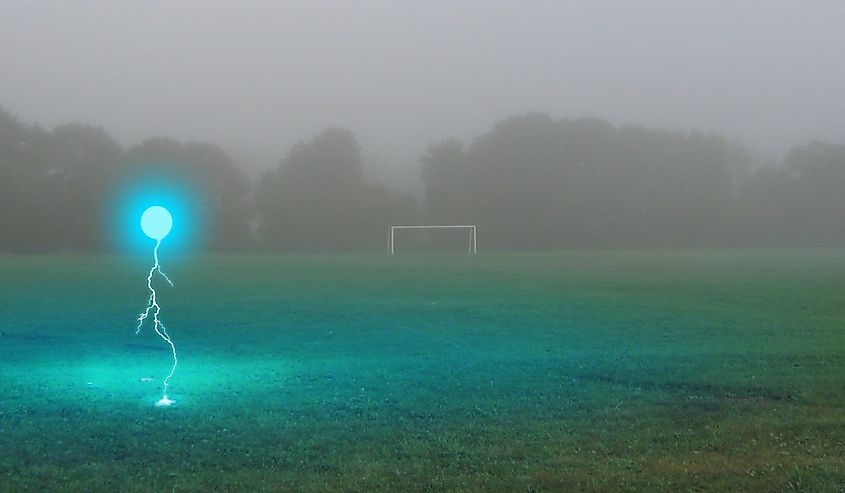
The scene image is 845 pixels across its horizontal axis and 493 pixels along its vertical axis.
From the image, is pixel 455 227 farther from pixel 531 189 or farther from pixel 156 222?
pixel 156 222

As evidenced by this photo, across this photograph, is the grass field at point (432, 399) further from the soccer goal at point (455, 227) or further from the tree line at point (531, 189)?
the tree line at point (531, 189)

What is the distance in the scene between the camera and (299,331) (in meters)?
10.3

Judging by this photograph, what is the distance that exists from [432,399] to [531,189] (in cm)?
4945

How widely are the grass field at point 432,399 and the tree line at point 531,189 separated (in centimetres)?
3799

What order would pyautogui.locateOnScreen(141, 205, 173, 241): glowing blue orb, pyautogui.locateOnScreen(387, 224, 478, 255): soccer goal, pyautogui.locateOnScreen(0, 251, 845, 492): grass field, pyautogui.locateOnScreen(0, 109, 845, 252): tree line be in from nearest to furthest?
pyautogui.locateOnScreen(0, 251, 845, 492): grass field < pyautogui.locateOnScreen(141, 205, 173, 241): glowing blue orb < pyautogui.locateOnScreen(387, 224, 478, 255): soccer goal < pyautogui.locateOnScreen(0, 109, 845, 252): tree line

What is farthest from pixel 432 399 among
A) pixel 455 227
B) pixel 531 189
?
pixel 531 189

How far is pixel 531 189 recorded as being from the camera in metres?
54.6

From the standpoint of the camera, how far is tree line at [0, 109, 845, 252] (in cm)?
4938

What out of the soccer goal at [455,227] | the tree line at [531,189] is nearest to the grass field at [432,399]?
the soccer goal at [455,227]

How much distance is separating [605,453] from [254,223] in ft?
155

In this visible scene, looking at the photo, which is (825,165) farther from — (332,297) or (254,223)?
(332,297)

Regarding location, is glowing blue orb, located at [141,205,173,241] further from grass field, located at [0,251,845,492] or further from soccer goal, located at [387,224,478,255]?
soccer goal, located at [387,224,478,255]

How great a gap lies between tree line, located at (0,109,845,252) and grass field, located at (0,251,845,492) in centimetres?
3799

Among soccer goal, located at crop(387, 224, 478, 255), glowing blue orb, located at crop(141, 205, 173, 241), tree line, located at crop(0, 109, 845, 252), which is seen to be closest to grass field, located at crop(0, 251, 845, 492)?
glowing blue orb, located at crop(141, 205, 173, 241)
